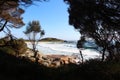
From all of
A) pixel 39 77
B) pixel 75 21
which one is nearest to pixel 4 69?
pixel 39 77

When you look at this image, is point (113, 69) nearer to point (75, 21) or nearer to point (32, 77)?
point (32, 77)

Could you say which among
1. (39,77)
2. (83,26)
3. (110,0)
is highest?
(110,0)

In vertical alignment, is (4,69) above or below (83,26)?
below

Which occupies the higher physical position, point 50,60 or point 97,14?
point 97,14

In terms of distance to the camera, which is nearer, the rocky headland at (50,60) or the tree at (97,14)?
the tree at (97,14)

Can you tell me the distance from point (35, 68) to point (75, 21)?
12.8 meters

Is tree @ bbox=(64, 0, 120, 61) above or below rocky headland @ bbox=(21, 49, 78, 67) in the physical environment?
above

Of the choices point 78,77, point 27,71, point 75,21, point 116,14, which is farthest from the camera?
point 75,21

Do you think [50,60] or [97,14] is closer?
[97,14]

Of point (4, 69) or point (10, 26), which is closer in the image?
point (4, 69)

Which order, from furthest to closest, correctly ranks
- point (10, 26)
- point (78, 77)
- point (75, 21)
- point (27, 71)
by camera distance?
point (10, 26) → point (75, 21) → point (27, 71) → point (78, 77)

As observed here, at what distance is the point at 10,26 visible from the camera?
82.9 feet

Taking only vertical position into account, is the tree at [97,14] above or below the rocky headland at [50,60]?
above

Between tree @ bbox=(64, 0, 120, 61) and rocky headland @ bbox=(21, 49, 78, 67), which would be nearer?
tree @ bbox=(64, 0, 120, 61)
